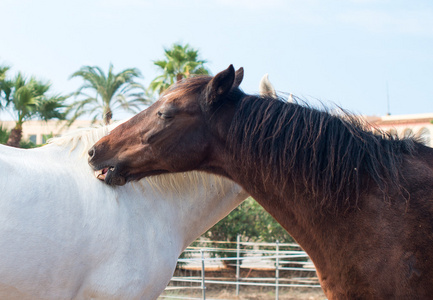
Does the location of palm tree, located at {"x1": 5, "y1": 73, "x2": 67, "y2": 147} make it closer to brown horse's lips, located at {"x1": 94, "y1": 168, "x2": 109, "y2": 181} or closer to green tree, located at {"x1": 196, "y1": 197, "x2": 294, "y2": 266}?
green tree, located at {"x1": 196, "y1": 197, "x2": 294, "y2": 266}

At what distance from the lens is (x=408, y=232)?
2275 millimetres

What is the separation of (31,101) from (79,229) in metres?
11.8

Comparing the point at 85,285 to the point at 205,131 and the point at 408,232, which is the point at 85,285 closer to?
the point at 205,131

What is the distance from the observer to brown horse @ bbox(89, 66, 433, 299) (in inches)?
89.8

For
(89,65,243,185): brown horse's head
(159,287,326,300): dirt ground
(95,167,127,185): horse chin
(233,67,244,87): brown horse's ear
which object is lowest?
(159,287,326,300): dirt ground

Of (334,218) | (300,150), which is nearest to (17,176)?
(300,150)

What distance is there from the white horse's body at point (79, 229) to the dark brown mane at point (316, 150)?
3.30 ft

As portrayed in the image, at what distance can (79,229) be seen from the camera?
2.97 m

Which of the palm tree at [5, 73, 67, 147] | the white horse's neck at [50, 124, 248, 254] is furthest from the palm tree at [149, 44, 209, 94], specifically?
the white horse's neck at [50, 124, 248, 254]

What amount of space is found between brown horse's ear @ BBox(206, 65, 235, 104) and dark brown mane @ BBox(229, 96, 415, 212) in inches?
5.2

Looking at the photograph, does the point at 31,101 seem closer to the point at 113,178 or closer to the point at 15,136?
the point at 15,136

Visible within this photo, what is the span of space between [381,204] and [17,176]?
225 cm

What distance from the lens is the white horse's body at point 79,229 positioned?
2795mm

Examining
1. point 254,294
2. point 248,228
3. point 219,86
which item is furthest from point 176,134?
point 248,228
